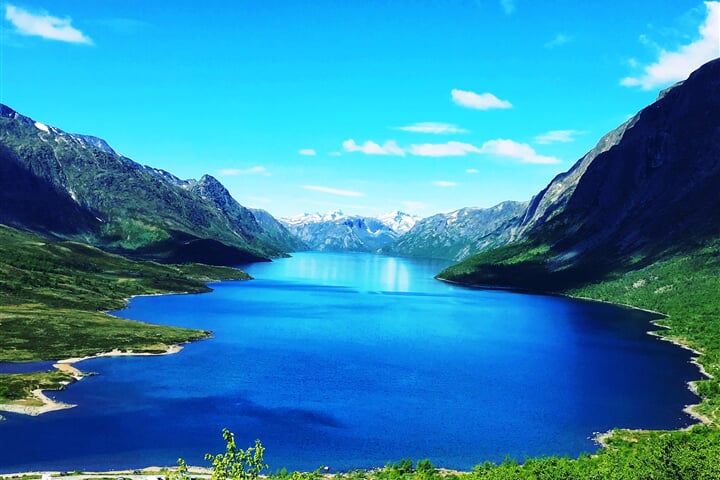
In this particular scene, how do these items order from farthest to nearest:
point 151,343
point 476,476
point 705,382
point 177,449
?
point 151,343 < point 705,382 < point 177,449 < point 476,476

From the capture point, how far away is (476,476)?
6731 centimetres

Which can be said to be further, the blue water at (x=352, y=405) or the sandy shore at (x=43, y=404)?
the sandy shore at (x=43, y=404)

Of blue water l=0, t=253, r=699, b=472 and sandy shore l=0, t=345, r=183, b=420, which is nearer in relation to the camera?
blue water l=0, t=253, r=699, b=472

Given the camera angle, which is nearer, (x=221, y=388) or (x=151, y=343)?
(x=221, y=388)

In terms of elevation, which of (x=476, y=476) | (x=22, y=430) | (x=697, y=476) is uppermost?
(x=697, y=476)

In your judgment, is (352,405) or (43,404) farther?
(352,405)

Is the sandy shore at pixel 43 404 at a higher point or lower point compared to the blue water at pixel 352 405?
lower

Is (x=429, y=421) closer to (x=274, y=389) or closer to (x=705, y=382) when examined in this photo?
(x=274, y=389)

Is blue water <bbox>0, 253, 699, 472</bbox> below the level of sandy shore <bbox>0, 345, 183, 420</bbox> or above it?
above

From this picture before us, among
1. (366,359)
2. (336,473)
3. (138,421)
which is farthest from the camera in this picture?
(366,359)

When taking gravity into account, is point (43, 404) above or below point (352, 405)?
below

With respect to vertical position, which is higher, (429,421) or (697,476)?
(697,476)

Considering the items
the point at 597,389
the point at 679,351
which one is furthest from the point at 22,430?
the point at 679,351

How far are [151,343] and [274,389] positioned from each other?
67.1m
